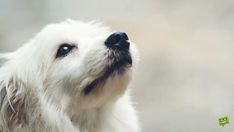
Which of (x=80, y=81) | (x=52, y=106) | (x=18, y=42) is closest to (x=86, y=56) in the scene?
(x=80, y=81)

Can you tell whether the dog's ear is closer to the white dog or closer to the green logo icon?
the white dog

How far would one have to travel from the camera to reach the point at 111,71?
1.74 meters

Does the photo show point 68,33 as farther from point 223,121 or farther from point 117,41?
point 223,121

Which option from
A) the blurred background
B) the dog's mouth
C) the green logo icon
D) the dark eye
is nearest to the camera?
the dog's mouth

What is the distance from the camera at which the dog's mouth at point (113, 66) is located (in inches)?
68.0

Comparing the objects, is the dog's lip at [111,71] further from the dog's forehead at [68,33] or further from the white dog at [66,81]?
the dog's forehead at [68,33]

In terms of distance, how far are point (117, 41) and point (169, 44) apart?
34.0 inches

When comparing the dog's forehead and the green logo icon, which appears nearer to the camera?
the dog's forehead

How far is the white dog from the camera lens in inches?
68.7

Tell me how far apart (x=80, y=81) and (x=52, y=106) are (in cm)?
13

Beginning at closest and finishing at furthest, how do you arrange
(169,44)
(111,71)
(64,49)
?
(111,71), (64,49), (169,44)

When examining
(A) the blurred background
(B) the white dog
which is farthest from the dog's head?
(A) the blurred background

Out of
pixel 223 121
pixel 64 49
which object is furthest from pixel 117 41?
pixel 223 121

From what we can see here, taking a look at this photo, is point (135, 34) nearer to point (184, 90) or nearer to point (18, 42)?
point (184, 90)
